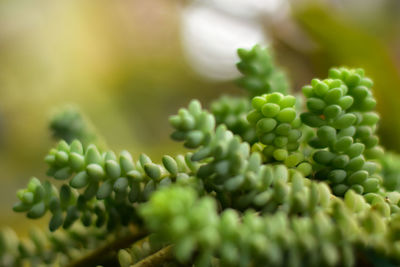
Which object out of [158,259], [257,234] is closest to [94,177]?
[158,259]

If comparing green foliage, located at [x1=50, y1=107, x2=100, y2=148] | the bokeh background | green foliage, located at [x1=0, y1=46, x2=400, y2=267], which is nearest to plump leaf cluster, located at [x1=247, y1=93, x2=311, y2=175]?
green foliage, located at [x1=0, y1=46, x2=400, y2=267]

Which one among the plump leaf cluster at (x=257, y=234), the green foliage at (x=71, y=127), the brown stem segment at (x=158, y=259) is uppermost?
the green foliage at (x=71, y=127)

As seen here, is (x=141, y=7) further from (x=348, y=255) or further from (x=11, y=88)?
(x=348, y=255)

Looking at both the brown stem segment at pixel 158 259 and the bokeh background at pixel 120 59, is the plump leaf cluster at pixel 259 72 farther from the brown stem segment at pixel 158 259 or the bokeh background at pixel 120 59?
the bokeh background at pixel 120 59

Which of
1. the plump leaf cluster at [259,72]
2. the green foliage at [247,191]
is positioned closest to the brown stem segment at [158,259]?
the green foliage at [247,191]

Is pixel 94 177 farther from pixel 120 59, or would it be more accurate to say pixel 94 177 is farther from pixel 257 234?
pixel 120 59

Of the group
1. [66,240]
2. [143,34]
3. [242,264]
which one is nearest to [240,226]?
[242,264]

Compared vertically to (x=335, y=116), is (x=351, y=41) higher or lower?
higher

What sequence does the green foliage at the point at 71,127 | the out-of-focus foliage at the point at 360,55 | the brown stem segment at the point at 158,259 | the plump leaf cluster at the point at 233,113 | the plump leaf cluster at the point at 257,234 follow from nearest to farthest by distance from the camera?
the plump leaf cluster at the point at 257,234 → the brown stem segment at the point at 158,259 → the plump leaf cluster at the point at 233,113 → the green foliage at the point at 71,127 → the out-of-focus foliage at the point at 360,55
